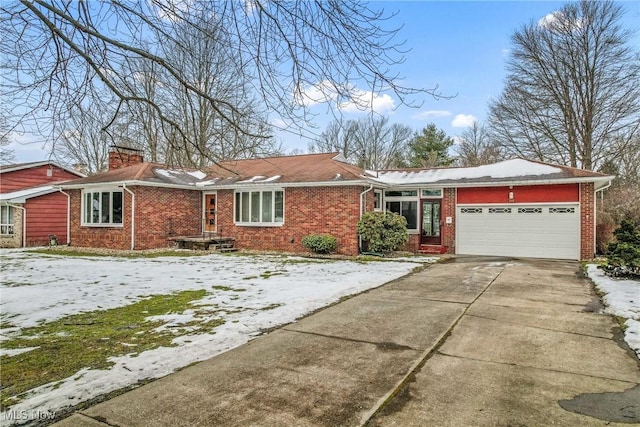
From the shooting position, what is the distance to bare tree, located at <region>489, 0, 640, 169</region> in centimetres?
2019

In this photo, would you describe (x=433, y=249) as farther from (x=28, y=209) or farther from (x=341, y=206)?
(x=28, y=209)

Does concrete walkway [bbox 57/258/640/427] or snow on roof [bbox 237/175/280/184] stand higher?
snow on roof [bbox 237/175/280/184]

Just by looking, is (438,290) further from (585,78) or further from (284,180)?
(585,78)

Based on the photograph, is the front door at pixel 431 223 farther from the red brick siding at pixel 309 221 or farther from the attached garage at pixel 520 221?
the red brick siding at pixel 309 221

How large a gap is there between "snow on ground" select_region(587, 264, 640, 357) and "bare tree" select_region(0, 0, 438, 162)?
3.92 m

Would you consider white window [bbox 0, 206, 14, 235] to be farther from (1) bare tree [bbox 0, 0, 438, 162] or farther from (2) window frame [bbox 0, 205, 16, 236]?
(1) bare tree [bbox 0, 0, 438, 162]

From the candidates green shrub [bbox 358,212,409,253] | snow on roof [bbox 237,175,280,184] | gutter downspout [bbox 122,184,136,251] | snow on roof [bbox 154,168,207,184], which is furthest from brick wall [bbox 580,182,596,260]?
gutter downspout [bbox 122,184,136,251]

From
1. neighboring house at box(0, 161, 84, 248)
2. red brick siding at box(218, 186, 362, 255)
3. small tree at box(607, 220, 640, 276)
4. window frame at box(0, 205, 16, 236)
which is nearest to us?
small tree at box(607, 220, 640, 276)

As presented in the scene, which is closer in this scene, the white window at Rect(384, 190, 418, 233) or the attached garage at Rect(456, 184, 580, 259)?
the attached garage at Rect(456, 184, 580, 259)

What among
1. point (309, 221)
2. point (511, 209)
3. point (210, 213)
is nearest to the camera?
point (511, 209)

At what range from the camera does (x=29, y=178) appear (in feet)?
70.9

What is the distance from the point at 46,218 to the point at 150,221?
781cm

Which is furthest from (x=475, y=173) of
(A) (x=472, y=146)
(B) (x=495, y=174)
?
(A) (x=472, y=146)

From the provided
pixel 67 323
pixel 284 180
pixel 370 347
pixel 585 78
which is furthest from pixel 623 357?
pixel 585 78
